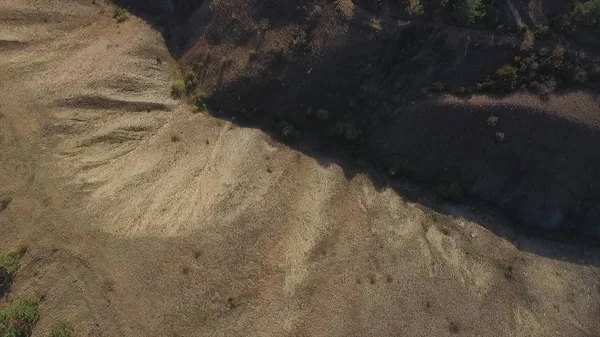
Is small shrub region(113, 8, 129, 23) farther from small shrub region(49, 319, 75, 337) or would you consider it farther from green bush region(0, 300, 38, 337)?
small shrub region(49, 319, 75, 337)

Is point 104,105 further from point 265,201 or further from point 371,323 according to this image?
point 371,323

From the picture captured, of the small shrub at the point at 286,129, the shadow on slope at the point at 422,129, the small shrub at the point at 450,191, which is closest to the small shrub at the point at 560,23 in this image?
the shadow on slope at the point at 422,129

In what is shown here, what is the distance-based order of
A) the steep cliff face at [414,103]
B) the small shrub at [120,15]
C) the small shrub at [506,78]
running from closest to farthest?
the small shrub at [506,78] → the steep cliff face at [414,103] → the small shrub at [120,15]

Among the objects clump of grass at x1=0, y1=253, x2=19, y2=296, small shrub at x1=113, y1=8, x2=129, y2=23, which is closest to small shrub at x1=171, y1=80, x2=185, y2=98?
small shrub at x1=113, y1=8, x2=129, y2=23

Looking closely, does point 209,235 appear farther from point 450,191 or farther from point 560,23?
point 560,23

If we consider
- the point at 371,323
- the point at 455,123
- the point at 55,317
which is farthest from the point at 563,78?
the point at 55,317

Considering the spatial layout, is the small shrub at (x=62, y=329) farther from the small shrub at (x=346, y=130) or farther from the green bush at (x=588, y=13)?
the green bush at (x=588, y=13)
